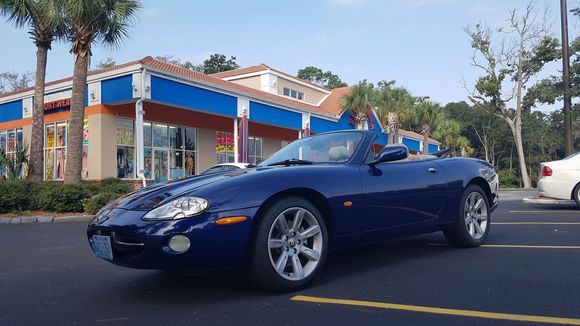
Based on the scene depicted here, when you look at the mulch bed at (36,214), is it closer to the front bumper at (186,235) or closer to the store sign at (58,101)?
the store sign at (58,101)

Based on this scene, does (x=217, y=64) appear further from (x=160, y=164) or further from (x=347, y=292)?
(x=347, y=292)

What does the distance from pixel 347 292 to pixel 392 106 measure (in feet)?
99.4

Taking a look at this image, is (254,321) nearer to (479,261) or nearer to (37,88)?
(479,261)

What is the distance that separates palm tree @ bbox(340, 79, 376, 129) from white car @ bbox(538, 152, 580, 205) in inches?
751

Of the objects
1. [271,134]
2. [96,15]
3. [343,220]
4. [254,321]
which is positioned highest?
[96,15]

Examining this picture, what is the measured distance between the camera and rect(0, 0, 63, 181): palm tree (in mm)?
14890

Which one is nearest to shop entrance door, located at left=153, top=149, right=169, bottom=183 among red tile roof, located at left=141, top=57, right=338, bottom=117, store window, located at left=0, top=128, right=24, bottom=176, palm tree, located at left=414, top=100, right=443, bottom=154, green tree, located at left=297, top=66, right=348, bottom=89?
red tile roof, located at left=141, top=57, right=338, bottom=117

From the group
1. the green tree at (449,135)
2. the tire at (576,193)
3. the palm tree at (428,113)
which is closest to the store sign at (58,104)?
the tire at (576,193)

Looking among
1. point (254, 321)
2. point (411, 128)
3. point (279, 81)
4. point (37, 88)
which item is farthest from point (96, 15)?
point (411, 128)

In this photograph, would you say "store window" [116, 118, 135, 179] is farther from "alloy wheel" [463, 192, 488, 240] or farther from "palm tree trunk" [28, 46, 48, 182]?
"alloy wheel" [463, 192, 488, 240]

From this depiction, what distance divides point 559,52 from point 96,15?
2664 centimetres

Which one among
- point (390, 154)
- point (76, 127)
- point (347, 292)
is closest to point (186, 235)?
point (347, 292)

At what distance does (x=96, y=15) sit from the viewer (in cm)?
1477

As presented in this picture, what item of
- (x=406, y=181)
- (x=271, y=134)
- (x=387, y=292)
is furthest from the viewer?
(x=271, y=134)
